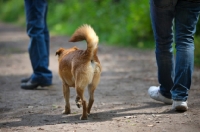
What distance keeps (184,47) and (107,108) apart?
1135 millimetres

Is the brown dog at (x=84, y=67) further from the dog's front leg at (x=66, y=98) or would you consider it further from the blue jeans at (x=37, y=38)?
the blue jeans at (x=37, y=38)

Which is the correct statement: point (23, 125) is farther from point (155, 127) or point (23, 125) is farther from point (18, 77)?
point (18, 77)

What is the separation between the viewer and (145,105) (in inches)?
188

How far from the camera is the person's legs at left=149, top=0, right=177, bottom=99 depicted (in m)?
4.31

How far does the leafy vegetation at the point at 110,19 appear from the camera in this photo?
37.3ft

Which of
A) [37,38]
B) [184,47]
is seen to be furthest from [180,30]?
[37,38]

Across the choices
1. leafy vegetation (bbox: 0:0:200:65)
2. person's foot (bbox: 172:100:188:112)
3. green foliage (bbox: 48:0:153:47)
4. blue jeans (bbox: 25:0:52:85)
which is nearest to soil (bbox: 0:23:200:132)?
person's foot (bbox: 172:100:188:112)

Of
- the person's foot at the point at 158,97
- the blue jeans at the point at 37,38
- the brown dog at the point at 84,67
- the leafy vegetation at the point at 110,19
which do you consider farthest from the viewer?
the leafy vegetation at the point at 110,19

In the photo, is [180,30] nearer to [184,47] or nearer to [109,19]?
[184,47]

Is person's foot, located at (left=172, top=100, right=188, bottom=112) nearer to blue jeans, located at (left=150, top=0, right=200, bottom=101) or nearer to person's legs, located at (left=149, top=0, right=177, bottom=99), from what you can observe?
blue jeans, located at (left=150, top=0, right=200, bottom=101)

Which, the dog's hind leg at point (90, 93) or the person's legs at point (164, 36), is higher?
the person's legs at point (164, 36)

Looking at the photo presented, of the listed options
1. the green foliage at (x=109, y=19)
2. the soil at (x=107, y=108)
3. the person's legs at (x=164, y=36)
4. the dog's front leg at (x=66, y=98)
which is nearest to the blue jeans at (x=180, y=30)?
the person's legs at (x=164, y=36)

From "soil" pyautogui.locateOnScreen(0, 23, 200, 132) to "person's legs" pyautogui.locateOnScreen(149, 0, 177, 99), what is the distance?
0.32 m

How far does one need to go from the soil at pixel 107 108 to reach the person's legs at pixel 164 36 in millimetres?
316
